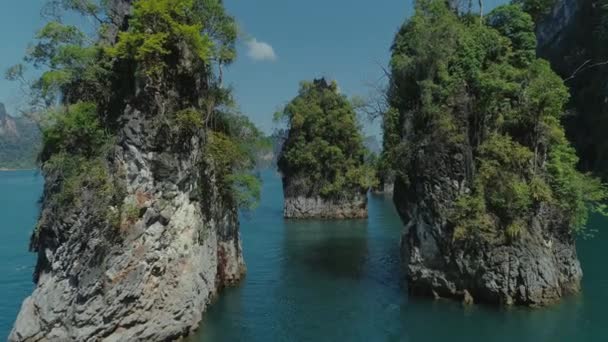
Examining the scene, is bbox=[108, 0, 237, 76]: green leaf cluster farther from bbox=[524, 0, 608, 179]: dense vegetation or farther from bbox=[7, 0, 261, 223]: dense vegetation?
bbox=[524, 0, 608, 179]: dense vegetation

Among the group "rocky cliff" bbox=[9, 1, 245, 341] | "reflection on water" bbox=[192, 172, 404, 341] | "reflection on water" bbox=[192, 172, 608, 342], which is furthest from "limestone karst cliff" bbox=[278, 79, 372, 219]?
"rocky cliff" bbox=[9, 1, 245, 341]

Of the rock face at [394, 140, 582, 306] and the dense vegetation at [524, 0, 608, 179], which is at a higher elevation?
the dense vegetation at [524, 0, 608, 179]

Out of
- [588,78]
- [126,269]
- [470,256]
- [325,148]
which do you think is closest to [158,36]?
[126,269]

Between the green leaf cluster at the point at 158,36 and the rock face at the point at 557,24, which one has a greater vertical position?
the rock face at the point at 557,24

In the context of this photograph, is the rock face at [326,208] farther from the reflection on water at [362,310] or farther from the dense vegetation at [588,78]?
the dense vegetation at [588,78]

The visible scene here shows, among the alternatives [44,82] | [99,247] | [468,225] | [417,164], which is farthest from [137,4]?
[468,225]

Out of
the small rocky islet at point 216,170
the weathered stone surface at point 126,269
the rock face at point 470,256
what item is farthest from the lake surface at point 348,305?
the weathered stone surface at point 126,269
